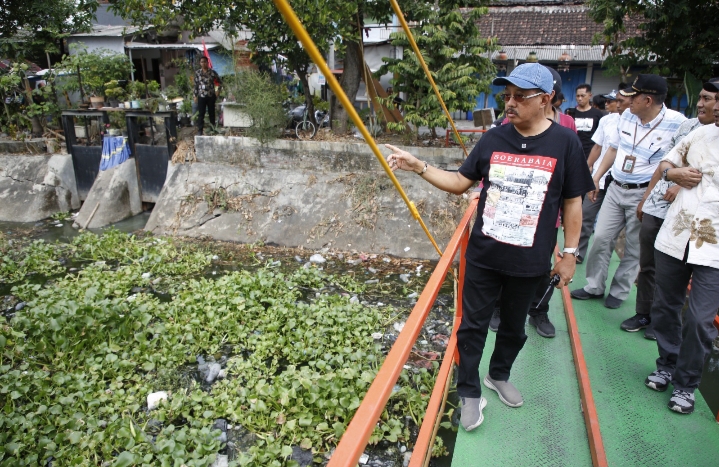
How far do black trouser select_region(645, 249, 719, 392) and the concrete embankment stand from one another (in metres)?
3.82

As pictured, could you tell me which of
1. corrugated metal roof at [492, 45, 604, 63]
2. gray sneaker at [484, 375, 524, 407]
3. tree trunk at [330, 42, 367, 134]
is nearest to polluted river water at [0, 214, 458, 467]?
gray sneaker at [484, 375, 524, 407]

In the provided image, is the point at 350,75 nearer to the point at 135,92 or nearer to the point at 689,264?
the point at 135,92

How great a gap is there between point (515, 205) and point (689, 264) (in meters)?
1.15

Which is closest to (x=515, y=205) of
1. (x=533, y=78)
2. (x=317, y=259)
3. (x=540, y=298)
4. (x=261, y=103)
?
(x=533, y=78)

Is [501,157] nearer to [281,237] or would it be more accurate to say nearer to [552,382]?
[552,382]

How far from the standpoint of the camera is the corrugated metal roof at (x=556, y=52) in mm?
14023

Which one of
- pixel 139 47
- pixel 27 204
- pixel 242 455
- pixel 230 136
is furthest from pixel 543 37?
pixel 242 455

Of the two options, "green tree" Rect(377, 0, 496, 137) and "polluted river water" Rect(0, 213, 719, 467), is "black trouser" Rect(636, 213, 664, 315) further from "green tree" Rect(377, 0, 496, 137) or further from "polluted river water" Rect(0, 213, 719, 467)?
"green tree" Rect(377, 0, 496, 137)

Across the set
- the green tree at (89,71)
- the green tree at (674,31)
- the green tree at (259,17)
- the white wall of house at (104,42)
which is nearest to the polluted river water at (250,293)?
the green tree at (259,17)

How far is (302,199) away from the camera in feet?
24.7

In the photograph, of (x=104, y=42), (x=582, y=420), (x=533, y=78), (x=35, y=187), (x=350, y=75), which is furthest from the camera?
(x=104, y=42)

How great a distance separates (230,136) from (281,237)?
2266 mm

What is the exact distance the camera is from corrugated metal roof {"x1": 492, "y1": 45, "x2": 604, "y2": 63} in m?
14.0

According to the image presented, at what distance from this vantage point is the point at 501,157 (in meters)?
2.20
